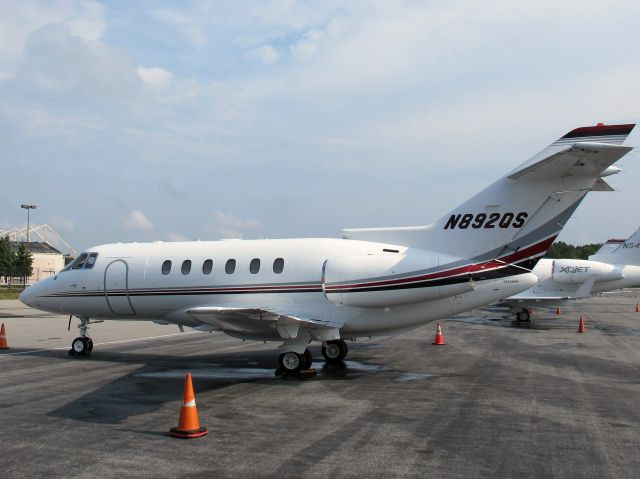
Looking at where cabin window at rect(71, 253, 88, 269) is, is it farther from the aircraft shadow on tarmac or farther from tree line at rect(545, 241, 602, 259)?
tree line at rect(545, 241, 602, 259)

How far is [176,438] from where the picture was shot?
26.5 ft

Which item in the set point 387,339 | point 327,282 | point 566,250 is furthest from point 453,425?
point 566,250

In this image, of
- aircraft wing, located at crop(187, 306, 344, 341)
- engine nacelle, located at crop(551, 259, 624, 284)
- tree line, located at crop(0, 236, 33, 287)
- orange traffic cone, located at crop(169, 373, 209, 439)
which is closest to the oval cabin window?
aircraft wing, located at crop(187, 306, 344, 341)

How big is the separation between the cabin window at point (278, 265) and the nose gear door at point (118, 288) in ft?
15.1

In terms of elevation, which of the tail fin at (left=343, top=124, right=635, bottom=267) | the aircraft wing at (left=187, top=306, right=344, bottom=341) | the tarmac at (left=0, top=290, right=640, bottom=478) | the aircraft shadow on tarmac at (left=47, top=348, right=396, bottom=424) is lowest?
the aircraft shadow on tarmac at (left=47, top=348, right=396, bottom=424)

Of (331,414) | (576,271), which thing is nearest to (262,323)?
(331,414)

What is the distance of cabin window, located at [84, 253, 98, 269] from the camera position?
661 inches

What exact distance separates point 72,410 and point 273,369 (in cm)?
566

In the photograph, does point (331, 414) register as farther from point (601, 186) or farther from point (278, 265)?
point (601, 186)

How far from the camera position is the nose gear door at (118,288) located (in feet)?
52.7

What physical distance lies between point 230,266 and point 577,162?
844 cm

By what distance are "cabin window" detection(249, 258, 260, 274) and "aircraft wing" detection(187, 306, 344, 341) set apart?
1609mm

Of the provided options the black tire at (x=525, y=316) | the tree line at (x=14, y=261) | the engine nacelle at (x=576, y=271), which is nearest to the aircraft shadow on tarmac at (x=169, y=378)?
the black tire at (x=525, y=316)

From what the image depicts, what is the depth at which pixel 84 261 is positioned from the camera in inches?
671
